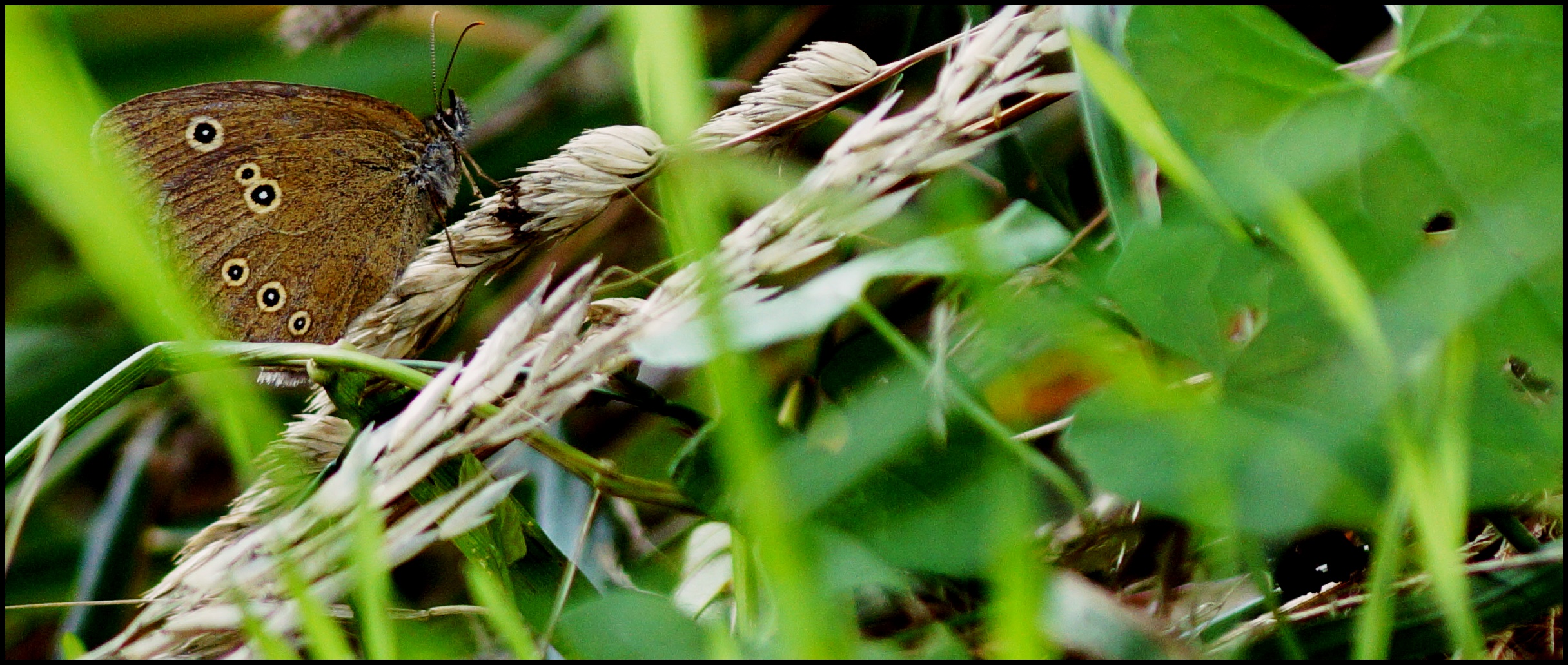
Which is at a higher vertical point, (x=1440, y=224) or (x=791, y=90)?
(x=791, y=90)

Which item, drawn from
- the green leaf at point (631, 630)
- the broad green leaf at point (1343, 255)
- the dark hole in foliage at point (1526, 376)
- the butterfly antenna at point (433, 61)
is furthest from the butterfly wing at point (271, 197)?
the dark hole in foliage at point (1526, 376)

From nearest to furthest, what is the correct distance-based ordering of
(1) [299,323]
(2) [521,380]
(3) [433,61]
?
1. (2) [521,380]
2. (1) [299,323]
3. (3) [433,61]

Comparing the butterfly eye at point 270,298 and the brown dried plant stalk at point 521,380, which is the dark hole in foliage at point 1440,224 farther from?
the butterfly eye at point 270,298

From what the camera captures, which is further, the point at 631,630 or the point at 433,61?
the point at 433,61

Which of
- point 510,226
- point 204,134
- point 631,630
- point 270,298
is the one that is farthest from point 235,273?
point 631,630

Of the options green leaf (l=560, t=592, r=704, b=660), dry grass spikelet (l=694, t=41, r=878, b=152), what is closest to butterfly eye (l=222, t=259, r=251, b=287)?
dry grass spikelet (l=694, t=41, r=878, b=152)

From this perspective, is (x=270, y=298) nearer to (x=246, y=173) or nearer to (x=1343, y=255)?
(x=246, y=173)
